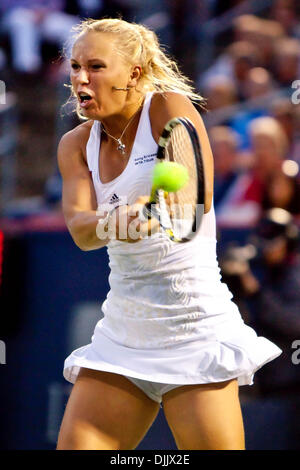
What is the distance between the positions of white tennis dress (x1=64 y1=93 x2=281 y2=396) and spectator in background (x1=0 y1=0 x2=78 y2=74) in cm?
419

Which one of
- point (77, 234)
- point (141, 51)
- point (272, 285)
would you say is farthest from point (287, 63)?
point (77, 234)

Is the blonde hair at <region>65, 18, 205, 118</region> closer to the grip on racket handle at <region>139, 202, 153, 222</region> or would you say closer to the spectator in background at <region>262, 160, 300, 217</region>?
the grip on racket handle at <region>139, 202, 153, 222</region>

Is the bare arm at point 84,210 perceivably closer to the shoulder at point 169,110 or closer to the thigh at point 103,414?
the shoulder at point 169,110

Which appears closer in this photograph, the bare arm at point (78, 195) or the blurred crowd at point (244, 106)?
the bare arm at point (78, 195)

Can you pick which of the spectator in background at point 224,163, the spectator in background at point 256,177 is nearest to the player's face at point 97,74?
the spectator in background at point 256,177

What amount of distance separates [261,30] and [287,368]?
2.33m

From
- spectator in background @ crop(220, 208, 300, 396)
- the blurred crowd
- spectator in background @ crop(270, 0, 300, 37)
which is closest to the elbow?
the blurred crowd

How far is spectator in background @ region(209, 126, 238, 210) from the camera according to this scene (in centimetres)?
499

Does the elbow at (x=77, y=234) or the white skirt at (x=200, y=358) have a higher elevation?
the elbow at (x=77, y=234)

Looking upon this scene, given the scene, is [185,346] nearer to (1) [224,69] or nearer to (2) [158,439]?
(2) [158,439]

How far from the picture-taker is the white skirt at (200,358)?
8.27 feet

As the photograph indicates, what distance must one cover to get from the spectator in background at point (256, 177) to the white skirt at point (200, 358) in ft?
7.01

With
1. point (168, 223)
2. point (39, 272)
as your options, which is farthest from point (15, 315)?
point (168, 223)

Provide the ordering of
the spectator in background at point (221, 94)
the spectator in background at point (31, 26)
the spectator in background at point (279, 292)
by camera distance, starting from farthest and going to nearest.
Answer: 1. the spectator in background at point (31, 26)
2. the spectator in background at point (221, 94)
3. the spectator in background at point (279, 292)
